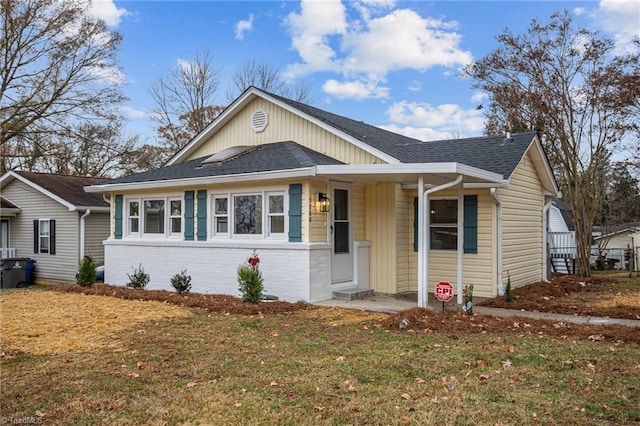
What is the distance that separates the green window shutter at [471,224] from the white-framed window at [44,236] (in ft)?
47.0

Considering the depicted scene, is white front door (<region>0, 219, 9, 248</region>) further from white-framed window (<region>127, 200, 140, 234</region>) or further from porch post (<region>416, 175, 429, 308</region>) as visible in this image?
porch post (<region>416, 175, 429, 308</region>)

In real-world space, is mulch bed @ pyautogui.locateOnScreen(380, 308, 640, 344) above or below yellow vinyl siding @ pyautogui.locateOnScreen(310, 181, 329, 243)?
below

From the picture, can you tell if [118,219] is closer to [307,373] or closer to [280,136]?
[280,136]

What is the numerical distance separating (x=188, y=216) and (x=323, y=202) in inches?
141

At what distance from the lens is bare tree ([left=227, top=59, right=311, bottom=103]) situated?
29.3 m

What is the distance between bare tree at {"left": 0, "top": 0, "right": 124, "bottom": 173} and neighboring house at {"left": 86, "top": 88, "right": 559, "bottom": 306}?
29.2 ft

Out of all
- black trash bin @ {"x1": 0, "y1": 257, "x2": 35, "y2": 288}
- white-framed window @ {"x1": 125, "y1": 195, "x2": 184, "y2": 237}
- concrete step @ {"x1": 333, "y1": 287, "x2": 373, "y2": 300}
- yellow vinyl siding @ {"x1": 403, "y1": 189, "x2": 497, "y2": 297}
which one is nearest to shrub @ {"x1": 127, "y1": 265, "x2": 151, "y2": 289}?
white-framed window @ {"x1": 125, "y1": 195, "x2": 184, "y2": 237}

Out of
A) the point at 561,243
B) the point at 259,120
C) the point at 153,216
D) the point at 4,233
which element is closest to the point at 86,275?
the point at 153,216

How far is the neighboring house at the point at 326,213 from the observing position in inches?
378

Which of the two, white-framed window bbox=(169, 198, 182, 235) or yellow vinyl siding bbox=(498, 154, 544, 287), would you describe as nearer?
yellow vinyl siding bbox=(498, 154, 544, 287)

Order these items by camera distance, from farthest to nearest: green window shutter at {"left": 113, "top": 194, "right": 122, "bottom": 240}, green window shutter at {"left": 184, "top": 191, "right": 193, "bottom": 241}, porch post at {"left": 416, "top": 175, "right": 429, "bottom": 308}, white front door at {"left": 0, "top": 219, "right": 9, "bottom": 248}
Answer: white front door at {"left": 0, "top": 219, "right": 9, "bottom": 248} < green window shutter at {"left": 113, "top": 194, "right": 122, "bottom": 240} < green window shutter at {"left": 184, "top": 191, "right": 193, "bottom": 241} < porch post at {"left": 416, "top": 175, "right": 429, "bottom": 308}

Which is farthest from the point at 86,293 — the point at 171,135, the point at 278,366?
the point at 171,135

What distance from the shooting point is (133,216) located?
12.9 meters

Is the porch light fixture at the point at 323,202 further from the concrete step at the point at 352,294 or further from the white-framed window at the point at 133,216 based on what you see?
the white-framed window at the point at 133,216
